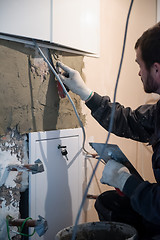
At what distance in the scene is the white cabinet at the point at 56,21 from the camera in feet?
3.47

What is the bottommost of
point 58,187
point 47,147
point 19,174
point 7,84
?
point 58,187

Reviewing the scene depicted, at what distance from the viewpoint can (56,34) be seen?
3.96 feet

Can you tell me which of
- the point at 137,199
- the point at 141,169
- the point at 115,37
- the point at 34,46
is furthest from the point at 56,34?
the point at 141,169

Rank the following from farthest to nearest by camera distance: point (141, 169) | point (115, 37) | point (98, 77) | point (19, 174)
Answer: point (141, 169)
point (115, 37)
point (98, 77)
point (19, 174)

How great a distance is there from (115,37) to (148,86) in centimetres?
59

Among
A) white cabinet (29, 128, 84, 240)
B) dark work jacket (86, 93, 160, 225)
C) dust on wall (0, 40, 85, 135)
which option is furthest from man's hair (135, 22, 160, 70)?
white cabinet (29, 128, 84, 240)

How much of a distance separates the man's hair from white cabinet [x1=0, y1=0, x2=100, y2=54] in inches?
12.0

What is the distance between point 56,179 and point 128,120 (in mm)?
514

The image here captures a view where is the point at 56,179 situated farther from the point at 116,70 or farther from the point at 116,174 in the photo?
the point at 116,70

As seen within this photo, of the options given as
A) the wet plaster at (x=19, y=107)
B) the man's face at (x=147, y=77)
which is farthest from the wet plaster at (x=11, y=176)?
the man's face at (x=147, y=77)

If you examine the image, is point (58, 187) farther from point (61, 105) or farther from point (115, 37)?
point (115, 37)

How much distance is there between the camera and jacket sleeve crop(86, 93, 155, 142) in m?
1.38

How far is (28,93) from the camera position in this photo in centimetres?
119

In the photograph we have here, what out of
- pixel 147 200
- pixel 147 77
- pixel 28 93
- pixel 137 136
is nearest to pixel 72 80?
pixel 28 93
